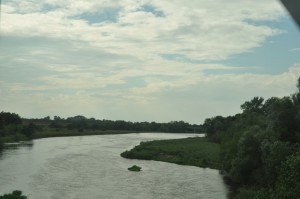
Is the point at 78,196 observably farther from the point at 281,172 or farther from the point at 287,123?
the point at 287,123

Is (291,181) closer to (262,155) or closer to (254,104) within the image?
(262,155)

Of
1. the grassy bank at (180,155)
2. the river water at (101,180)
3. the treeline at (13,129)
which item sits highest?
the treeline at (13,129)

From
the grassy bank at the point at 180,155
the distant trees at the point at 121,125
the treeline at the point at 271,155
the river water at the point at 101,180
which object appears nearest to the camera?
the treeline at the point at 271,155

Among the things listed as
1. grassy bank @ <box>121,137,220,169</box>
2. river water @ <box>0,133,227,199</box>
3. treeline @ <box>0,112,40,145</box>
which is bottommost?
river water @ <box>0,133,227,199</box>

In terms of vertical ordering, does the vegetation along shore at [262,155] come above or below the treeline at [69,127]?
below

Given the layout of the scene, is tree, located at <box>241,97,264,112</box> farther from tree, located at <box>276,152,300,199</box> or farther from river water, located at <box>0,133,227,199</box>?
tree, located at <box>276,152,300,199</box>

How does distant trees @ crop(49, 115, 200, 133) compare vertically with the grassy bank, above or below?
above

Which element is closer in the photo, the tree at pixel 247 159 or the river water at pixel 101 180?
the river water at pixel 101 180

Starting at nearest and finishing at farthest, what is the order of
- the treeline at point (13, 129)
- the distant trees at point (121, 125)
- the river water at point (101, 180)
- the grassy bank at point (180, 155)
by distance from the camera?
the river water at point (101, 180) → the grassy bank at point (180, 155) → the treeline at point (13, 129) → the distant trees at point (121, 125)

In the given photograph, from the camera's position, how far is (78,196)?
1063 inches

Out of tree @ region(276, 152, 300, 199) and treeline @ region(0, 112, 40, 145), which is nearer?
tree @ region(276, 152, 300, 199)

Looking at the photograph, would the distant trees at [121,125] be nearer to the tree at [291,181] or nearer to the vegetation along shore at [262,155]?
the vegetation along shore at [262,155]

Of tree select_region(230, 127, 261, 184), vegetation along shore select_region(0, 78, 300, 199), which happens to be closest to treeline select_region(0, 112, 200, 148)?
vegetation along shore select_region(0, 78, 300, 199)

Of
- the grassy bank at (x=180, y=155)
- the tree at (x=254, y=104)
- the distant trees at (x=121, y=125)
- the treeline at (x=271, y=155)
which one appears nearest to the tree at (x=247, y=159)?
the treeline at (x=271, y=155)
